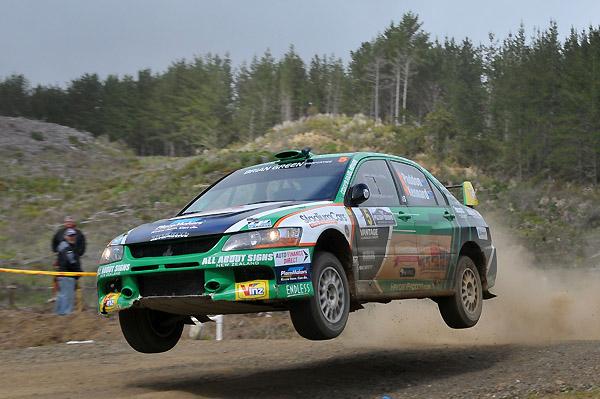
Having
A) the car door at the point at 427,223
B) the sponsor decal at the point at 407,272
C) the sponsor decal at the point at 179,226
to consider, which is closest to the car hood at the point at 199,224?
the sponsor decal at the point at 179,226

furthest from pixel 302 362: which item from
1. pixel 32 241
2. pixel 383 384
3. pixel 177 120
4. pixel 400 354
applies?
pixel 177 120

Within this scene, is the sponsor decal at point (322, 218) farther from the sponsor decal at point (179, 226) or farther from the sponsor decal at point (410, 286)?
the sponsor decal at point (410, 286)

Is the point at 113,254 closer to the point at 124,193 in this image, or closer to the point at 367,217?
the point at 367,217

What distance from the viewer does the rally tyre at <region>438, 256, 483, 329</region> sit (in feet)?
27.3

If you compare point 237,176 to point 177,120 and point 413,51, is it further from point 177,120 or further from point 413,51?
point 177,120

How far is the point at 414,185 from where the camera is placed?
820 centimetres

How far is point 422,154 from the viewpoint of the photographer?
48.6 meters

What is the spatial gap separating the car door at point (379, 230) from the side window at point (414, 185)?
197 millimetres

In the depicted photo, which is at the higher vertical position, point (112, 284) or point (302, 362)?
point (112, 284)

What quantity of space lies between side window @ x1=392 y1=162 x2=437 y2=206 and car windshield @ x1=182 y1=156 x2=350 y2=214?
2.97 ft

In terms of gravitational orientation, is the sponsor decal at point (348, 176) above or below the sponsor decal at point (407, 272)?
above

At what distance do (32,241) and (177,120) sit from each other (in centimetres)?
7051

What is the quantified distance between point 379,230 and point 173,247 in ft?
6.50

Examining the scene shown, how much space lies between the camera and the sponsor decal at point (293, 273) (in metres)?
5.87
